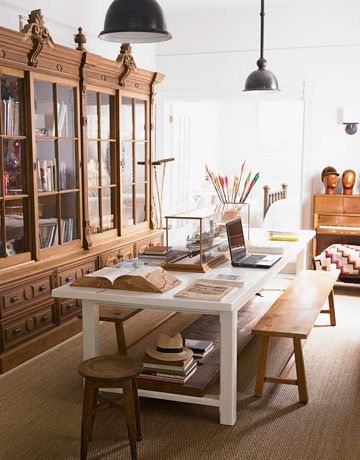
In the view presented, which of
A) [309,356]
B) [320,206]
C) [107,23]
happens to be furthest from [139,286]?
[320,206]

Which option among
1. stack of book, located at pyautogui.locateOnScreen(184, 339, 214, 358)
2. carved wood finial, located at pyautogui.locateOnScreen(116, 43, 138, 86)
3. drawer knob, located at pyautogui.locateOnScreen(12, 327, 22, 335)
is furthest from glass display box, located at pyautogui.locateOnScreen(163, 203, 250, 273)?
carved wood finial, located at pyautogui.locateOnScreen(116, 43, 138, 86)

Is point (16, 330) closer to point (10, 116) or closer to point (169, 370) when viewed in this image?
point (169, 370)

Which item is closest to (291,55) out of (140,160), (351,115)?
(351,115)

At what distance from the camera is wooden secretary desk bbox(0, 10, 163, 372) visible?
3.82 m

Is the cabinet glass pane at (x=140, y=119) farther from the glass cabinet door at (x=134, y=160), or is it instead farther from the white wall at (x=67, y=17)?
the white wall at (x=67, y=17)

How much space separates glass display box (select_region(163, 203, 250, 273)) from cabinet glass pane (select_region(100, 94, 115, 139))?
1517 millimetres

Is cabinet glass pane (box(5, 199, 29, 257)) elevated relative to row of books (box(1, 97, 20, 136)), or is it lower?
lower

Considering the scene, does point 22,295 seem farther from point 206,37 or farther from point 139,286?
point 206,37

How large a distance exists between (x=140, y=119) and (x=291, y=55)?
189 centimetres

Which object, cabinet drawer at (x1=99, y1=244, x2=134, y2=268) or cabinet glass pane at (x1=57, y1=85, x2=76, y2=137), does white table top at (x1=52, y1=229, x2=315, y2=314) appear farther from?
cabinet glass pane at (x1=57, y1=85, x2=76, y2=137)

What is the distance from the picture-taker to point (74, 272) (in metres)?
4.39

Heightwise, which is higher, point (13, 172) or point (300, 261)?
point (13, 172)

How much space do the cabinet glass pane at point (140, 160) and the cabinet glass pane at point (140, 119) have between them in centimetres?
7

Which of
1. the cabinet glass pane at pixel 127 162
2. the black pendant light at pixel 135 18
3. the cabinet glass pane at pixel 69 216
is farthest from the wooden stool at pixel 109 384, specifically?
the cabinet glass pane at pixel 127 162
